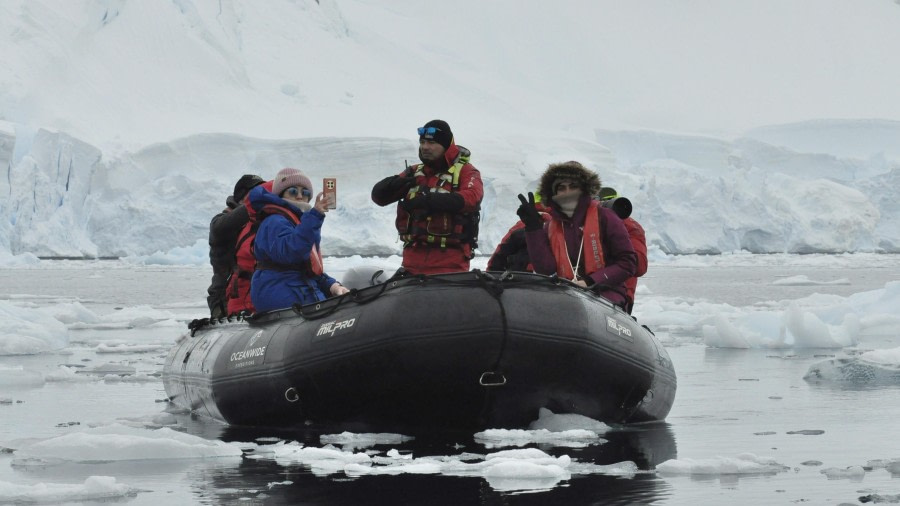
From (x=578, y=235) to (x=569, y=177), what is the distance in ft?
0.95

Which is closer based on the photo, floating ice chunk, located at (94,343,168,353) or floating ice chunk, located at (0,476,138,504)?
floating ice chunk, located at (0,476,138,504)

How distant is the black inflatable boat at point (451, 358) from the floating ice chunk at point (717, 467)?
2.85 feet

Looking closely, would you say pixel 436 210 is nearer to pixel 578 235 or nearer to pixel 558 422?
pixel 578 235

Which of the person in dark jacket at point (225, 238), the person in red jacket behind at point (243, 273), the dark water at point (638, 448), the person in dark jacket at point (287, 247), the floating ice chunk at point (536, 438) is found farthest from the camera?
the person in dark jacket at point (225, 238)

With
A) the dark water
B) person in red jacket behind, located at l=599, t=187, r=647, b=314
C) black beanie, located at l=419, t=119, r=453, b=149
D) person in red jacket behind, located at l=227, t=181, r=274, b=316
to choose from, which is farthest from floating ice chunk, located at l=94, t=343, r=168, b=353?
black beanie, located at l=419, t=119, r=453, b=149

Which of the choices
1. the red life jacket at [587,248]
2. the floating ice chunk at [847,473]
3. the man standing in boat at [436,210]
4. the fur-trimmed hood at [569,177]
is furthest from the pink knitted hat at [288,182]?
the floating ice chunk at [847,473]

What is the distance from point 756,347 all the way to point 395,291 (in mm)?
6525

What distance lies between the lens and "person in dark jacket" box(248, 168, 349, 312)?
5586 millimetres

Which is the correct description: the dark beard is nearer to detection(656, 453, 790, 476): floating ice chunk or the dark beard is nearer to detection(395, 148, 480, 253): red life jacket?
detection(395, 148, 480, 253): red life jacket

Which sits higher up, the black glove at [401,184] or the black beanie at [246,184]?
the black beanie at [246,184]

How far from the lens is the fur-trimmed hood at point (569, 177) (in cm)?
582

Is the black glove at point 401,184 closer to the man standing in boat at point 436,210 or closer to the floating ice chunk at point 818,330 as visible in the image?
the man standing in boat at point 436,210

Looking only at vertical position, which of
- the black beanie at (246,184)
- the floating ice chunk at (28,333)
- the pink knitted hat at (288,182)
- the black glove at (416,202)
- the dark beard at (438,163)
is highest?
the black beanie at (246,184)

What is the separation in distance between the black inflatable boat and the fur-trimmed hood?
2.13ft
